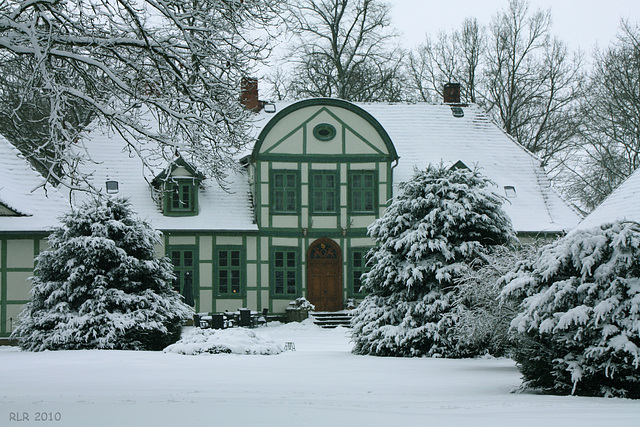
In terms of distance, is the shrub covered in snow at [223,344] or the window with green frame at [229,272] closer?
the shrub covered in snow at [223,344]

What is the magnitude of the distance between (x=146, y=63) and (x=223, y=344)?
654cm

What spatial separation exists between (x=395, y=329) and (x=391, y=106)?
18.0 metres

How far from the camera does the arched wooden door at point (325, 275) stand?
2825 centimetres

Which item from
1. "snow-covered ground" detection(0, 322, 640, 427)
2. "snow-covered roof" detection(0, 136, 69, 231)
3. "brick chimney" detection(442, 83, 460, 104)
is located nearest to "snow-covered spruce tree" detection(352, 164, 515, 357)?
"snow-covered ground" detection(0, 322, 640, 427)

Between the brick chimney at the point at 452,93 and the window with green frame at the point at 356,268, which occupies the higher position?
the brick chimney at the point at 452,93

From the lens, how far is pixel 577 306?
9328 millimetres

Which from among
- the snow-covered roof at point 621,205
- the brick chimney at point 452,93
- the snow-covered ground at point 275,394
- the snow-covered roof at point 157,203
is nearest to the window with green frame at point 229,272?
the snow-covered roof at point 157,203

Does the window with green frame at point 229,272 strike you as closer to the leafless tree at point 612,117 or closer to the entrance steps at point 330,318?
the entrance steps at point 330,318

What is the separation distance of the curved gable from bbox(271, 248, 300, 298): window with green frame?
3.25 m

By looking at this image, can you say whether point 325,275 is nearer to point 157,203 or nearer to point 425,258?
point 157,203

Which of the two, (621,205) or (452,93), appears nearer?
(621,205)

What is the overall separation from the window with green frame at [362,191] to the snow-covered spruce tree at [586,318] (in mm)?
18545

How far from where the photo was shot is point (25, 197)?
71.3ft

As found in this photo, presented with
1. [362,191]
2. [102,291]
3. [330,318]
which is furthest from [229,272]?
[102,291]
